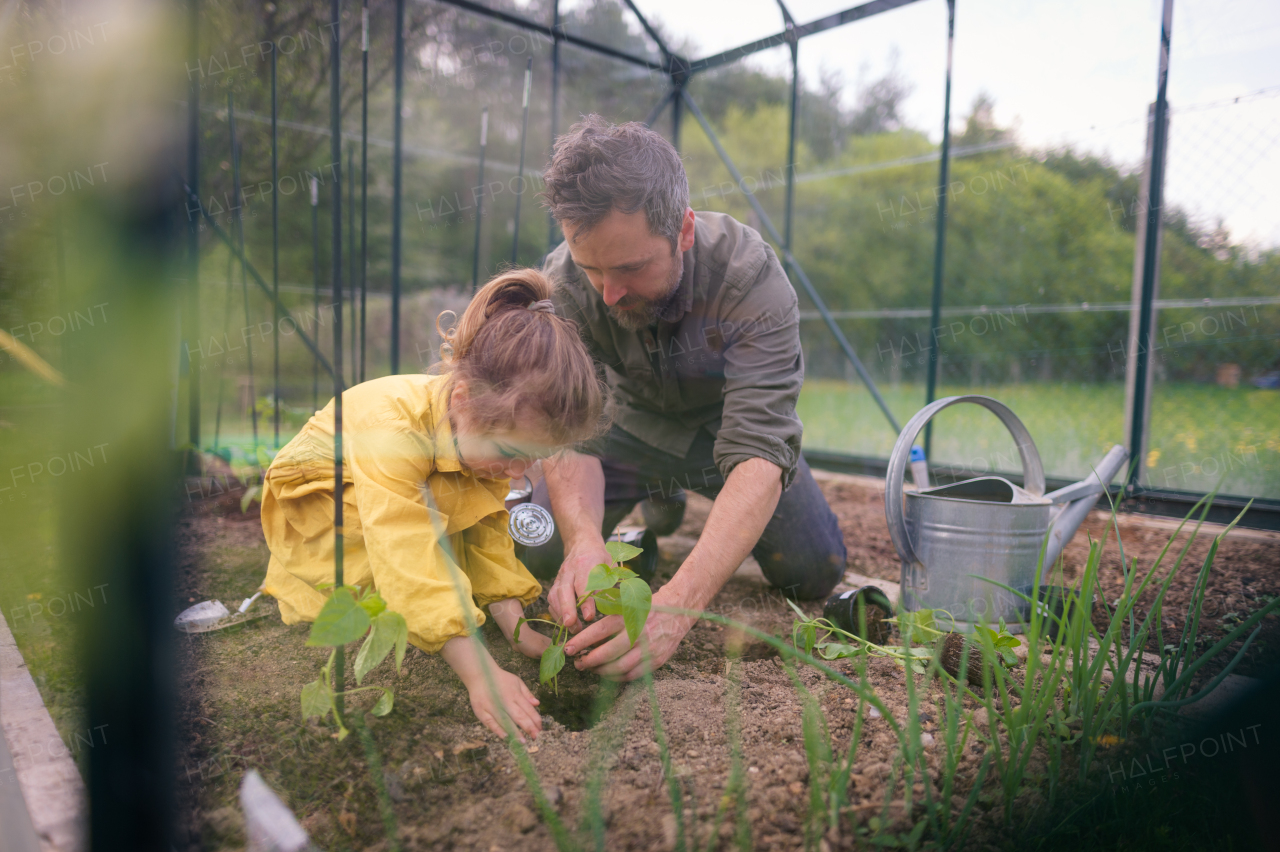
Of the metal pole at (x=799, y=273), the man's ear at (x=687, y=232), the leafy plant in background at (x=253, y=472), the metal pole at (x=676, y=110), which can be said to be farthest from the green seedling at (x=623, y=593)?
the metal pole at (x=676, y=110)

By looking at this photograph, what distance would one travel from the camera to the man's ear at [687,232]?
174 cm

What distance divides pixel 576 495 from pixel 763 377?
0.60m

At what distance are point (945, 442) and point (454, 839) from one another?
5.64 meters

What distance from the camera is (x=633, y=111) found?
845cm

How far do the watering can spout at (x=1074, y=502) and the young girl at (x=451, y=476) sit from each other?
124 cm

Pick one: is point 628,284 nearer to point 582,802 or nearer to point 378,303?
point 582,802

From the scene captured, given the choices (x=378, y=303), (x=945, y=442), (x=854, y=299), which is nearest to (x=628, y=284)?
(x=945, y=442)

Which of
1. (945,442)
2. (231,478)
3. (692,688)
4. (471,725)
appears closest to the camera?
(471,725)

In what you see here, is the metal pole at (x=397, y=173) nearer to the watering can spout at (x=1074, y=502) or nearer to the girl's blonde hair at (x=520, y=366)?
the girl's blonde hair at (x=520, y=366)

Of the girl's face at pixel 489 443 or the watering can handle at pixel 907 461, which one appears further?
the watering can handle at pixel 907 461

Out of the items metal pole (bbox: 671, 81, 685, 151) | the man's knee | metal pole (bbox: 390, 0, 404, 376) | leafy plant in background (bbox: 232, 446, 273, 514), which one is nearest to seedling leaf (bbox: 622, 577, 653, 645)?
the man's knee

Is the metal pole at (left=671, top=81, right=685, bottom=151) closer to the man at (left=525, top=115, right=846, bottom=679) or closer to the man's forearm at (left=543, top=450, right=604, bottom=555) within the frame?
the man at (left=525, top=115, right=846, bottom=679)

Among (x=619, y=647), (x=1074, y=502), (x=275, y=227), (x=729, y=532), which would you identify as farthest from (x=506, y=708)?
(x=275, y=227)

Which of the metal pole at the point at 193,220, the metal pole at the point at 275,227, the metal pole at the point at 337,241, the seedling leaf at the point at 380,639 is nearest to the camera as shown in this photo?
the metal pole at the point at 337,241
